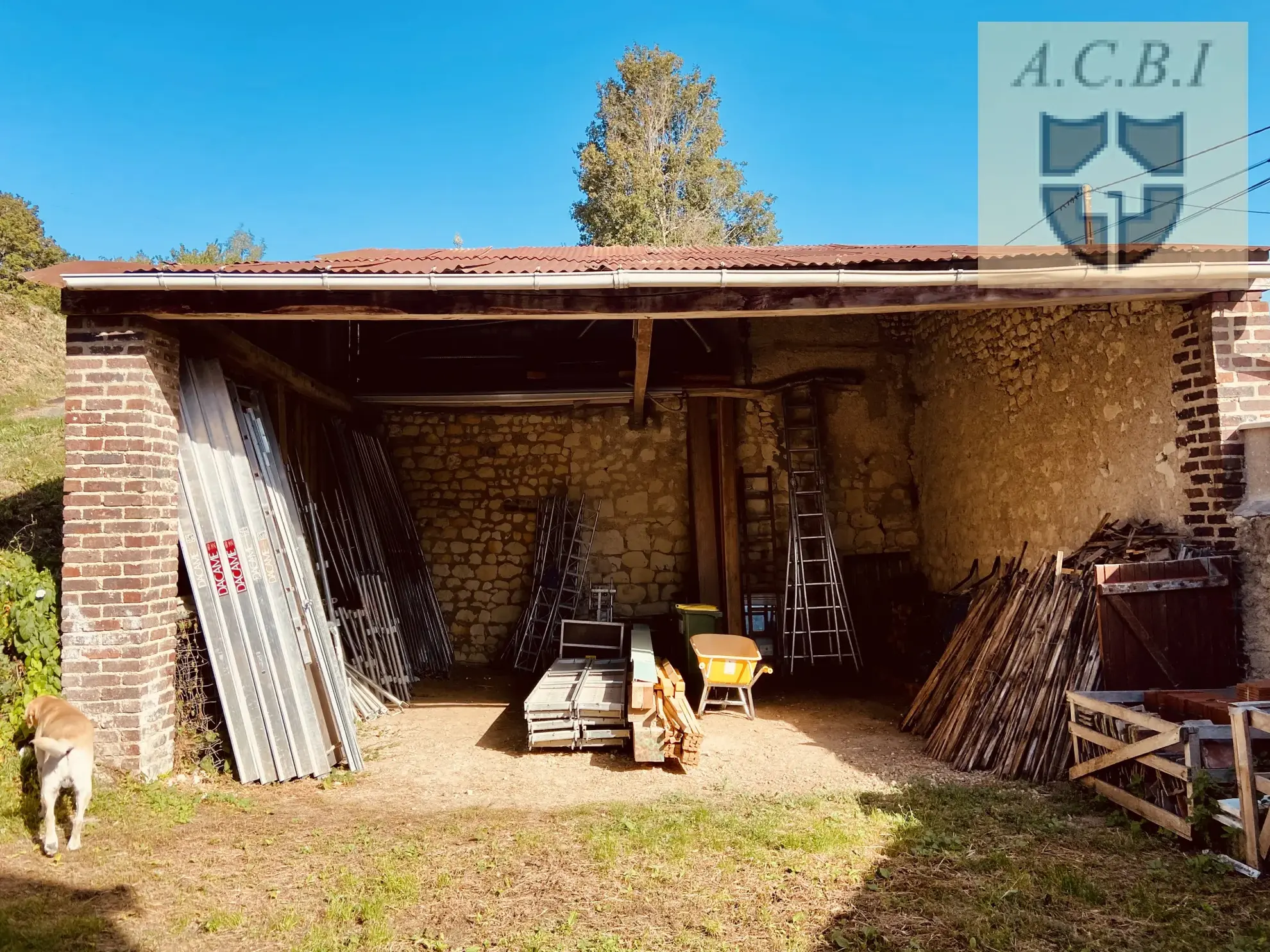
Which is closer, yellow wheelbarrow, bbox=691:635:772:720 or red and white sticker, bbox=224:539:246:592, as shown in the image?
red and white sticker, bbox=224:539:246:592

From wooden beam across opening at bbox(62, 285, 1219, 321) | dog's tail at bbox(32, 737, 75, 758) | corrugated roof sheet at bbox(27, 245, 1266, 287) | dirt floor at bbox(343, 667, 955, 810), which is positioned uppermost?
corrugated roof sheet at bbox(27, 245, 1266, 287)

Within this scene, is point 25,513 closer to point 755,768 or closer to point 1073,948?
point 755,768

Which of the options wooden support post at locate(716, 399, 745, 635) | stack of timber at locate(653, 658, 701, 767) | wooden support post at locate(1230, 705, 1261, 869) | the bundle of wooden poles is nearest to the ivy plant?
stack of timber at locate(653, 658, 701, 767)

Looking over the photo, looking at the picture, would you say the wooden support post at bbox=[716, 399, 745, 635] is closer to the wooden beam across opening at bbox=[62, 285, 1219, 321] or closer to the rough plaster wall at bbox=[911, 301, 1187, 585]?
the rough plaster wall at bbox=[911, 301, 1187, 585]

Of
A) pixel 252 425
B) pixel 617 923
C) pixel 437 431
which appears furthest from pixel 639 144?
pixel 617 923

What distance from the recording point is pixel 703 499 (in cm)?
922

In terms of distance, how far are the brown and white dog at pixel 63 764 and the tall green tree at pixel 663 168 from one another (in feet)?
60.4

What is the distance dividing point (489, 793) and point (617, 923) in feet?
6.46

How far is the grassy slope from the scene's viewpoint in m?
6.08

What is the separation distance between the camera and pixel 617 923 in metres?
3.33

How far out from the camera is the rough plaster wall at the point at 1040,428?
218 inches

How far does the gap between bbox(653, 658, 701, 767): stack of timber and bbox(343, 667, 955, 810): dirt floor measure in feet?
0.40

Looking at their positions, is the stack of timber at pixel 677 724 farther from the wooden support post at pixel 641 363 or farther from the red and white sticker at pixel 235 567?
the red and white sticker at pixel 235 567

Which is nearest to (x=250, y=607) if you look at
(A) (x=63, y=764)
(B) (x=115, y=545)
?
(B) (x=115, y=545)
